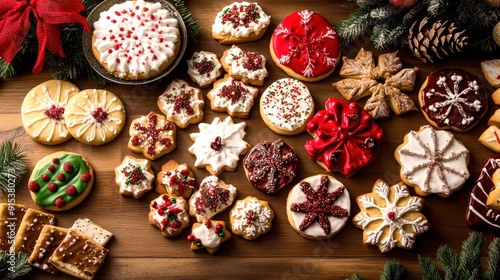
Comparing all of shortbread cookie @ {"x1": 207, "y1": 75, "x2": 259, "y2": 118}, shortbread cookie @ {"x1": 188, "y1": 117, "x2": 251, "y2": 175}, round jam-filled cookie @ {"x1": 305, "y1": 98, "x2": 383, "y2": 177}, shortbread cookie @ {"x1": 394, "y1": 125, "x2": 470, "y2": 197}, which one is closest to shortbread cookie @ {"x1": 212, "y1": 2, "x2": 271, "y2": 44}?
shortbread cookie @ {"x1": 207, "y1": 75, "x2": 259, "y2": 118}

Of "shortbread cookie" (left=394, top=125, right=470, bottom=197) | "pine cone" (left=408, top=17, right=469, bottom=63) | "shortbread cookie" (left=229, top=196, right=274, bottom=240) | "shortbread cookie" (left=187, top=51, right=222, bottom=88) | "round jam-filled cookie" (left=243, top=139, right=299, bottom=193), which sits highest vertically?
"pine cone" (left=408, top=17, right=469, bottom=63)

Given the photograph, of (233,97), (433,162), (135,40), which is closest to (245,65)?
(233,97)

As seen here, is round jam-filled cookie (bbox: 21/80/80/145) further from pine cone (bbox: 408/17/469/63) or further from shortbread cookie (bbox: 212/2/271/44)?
pine cone (bbox: 408/17/469/63)

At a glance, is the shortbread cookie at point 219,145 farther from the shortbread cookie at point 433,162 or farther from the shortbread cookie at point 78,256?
the shortbread cookie at point 433,162

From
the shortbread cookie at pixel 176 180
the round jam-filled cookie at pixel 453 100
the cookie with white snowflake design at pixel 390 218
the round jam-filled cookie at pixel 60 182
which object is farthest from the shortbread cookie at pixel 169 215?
the round jam-filled cookie at pixel 453 100

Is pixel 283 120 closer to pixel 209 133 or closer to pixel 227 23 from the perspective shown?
pixel 209 133

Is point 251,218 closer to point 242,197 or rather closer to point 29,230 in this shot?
point 242,197
